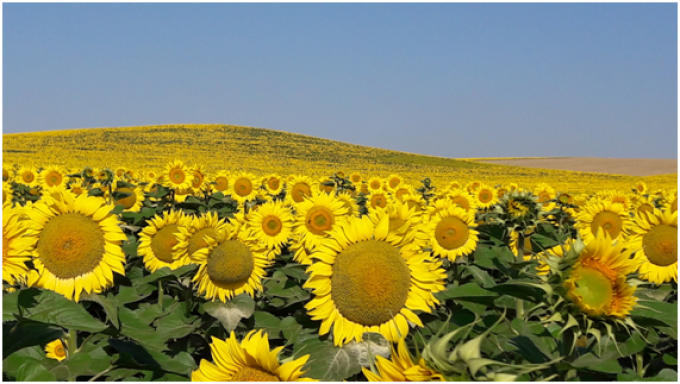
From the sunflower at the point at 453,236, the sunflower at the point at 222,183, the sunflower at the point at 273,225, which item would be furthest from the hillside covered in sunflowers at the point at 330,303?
the sunflower at the point at 222,183

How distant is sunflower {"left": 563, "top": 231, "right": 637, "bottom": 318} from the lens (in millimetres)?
1708

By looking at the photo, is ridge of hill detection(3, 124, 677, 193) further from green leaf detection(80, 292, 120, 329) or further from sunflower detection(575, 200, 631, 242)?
green leaf detection(80, 292, 120, 329)

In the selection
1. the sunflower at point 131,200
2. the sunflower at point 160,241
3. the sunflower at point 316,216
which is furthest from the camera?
the sunflower at point 131,200

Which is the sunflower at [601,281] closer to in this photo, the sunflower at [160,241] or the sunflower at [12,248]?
the sunflower at [12,248]

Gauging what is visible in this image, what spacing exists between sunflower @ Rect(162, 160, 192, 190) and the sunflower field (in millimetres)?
3735

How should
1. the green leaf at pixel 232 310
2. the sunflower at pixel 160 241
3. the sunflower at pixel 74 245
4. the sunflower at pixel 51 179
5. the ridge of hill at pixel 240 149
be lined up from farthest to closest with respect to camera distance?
the ridge of hill at pixel 240 149 < the sunflower at pixel 51 179 < the sunflower at pixel 160 241 < the green leaf at pixel 232 310 < the sunflower at pixel 74 245

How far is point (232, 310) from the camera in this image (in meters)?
3.21

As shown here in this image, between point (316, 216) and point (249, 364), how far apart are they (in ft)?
10.5

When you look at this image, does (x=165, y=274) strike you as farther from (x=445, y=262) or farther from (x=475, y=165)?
(x=475, y=165)

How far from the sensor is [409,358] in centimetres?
128

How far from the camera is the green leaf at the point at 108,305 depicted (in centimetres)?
238

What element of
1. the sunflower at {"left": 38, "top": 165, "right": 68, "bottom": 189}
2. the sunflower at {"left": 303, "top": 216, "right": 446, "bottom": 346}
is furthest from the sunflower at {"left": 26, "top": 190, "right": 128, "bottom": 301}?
the sunflower at {"left": 38, "top": 165, "right": 68, "bottom": 189}

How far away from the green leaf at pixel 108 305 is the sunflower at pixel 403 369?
1516mm

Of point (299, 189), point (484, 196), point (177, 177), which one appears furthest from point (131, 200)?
point (484, 196)
